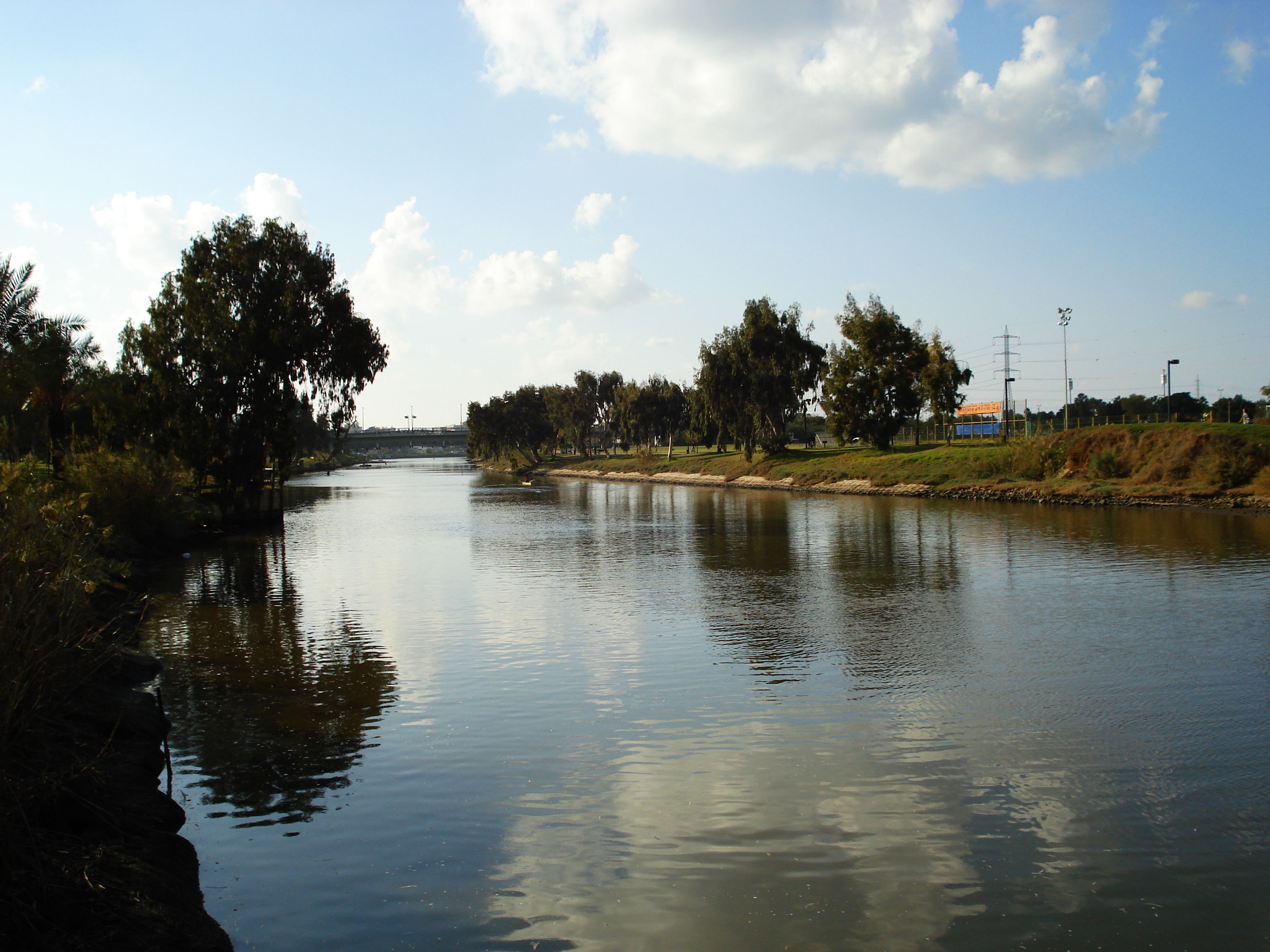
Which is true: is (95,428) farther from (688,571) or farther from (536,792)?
(536,792)

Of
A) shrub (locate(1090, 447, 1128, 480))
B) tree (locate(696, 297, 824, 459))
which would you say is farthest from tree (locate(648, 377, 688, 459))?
shrub (locate(1090, 447, 1128, 480))

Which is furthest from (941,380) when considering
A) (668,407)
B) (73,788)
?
(73,788)

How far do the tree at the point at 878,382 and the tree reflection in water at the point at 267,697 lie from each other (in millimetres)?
67181

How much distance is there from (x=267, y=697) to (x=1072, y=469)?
5739 cm

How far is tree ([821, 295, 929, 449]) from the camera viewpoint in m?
83.5

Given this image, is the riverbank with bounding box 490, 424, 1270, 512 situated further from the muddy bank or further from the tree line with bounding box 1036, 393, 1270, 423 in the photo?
the muddy bank

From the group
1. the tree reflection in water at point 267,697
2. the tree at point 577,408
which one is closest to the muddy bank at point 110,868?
the tree reflection in water at point 267,697

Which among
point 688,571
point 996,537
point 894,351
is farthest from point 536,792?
point 894,351

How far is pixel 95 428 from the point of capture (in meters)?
45.7

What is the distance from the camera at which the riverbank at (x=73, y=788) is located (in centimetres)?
652

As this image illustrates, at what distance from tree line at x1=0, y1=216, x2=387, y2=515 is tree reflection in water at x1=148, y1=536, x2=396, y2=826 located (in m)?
22.1

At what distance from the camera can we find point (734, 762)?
1152 cm

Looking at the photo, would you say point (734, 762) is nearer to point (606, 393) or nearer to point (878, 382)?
point (878, 382)

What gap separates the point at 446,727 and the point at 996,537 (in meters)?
30.8
